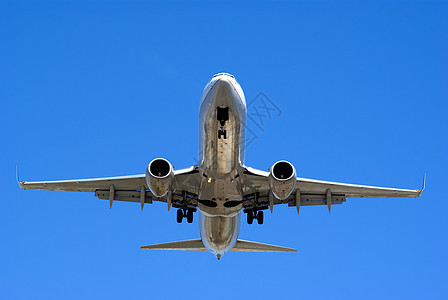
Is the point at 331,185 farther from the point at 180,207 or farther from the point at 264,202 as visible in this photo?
the point at 180,207

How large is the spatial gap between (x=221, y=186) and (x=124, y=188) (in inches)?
229

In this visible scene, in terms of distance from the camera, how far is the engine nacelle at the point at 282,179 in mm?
24375

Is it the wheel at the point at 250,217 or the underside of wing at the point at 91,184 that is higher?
the underside of wing at the point at 91,184

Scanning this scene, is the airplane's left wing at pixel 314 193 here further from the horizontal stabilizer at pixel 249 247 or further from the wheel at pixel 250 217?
the horizontal stabilizer at pixel 249 247

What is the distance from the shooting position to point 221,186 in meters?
26.7

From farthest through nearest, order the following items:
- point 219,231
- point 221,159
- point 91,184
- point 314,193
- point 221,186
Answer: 1. point 314,193
2. point 91,184
3. point 219,231
4. point 221,186
5. point 221,159

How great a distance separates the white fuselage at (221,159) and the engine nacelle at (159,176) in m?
1.76

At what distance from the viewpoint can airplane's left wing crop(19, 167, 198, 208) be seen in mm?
28562

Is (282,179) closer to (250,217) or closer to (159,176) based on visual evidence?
(159,176)

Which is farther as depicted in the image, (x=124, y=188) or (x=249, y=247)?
(x=249, y=247)

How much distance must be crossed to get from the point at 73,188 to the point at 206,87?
938cm

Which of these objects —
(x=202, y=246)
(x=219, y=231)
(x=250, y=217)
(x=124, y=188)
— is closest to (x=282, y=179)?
(x=219, y=231)

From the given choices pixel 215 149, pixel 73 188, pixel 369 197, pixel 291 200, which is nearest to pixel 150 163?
pixel 215 149

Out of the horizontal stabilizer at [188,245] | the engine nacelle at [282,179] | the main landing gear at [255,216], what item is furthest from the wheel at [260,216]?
the engine nacelle at [282,179]
